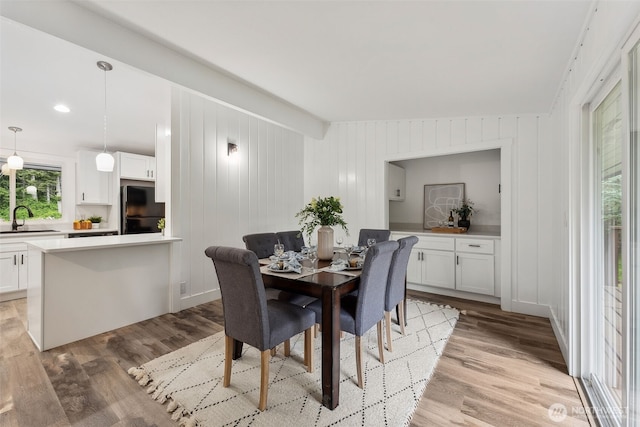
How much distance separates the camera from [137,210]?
4.79 m

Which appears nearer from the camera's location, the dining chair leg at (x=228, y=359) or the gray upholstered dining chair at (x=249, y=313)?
the gray upholstered dining chair at (x=249, y=313)

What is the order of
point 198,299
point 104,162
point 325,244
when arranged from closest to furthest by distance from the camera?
point 325,244
point 104,162
point 198,299

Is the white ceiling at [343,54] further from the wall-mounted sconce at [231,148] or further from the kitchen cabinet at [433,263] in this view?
the kitchen cabinet at [433,263]

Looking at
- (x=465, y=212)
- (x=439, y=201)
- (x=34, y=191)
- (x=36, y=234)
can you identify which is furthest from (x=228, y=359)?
(x=34, y=191)

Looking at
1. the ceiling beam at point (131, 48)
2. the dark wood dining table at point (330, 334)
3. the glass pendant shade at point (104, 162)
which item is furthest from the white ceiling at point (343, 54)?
the dark wood dining table at point (330, 334)

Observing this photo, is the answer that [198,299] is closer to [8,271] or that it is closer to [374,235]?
[374,235]

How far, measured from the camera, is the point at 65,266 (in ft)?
8.16

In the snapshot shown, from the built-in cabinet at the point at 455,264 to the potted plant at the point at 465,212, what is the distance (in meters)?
0.49

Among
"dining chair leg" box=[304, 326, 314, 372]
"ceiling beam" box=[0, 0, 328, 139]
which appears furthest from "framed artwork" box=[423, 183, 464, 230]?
"dining chair leg" box=[304, 326, 314, 372]

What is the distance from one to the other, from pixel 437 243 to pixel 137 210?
16.0ft

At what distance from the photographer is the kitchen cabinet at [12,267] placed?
3648 mm

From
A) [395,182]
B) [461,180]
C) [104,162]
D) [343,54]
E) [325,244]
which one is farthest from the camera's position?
[395,182]

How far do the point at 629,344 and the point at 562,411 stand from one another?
727mm

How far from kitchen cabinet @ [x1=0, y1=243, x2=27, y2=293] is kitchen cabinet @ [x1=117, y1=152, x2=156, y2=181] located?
179 centimetres
